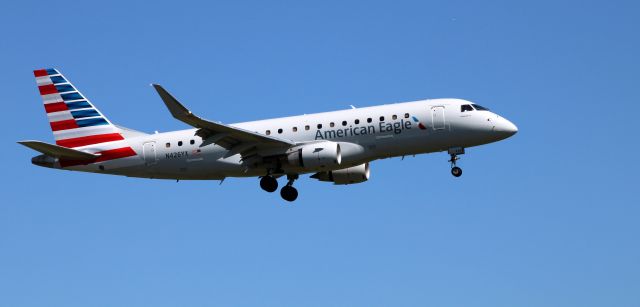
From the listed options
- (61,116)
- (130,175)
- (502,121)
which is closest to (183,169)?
(130,175)

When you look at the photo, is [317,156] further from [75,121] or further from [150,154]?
[75,121]

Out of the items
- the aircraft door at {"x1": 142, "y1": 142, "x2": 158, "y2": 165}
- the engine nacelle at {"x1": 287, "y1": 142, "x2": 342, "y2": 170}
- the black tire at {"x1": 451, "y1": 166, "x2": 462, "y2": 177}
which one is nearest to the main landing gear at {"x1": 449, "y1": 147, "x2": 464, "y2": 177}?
the black tire at {"x1": 451, "y1": 166, "x2": 462, "y2": 177}

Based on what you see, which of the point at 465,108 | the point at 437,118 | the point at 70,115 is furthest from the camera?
the point at 70,115

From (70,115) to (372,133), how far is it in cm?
1687

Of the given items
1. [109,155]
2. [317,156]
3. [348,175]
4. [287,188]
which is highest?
[109,155]

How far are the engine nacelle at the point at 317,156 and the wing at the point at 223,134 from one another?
0.74 meters

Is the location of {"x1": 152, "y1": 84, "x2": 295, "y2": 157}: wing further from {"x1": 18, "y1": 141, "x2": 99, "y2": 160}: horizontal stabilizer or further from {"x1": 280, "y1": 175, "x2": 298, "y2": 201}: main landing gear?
{"x1": 18, "y1": 141, "x2": 99, "y2": 160}: horizontal stabilizer

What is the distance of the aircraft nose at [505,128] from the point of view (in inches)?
1941

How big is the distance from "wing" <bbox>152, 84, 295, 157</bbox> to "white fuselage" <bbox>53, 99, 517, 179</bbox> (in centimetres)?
55

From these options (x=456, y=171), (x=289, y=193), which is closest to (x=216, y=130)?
(x=289, y=193)

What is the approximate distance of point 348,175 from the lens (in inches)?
2149

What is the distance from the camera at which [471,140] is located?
→ 49.2m

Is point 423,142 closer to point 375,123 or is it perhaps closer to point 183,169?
point 375,123

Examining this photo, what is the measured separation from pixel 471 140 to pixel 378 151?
434 centimetres
